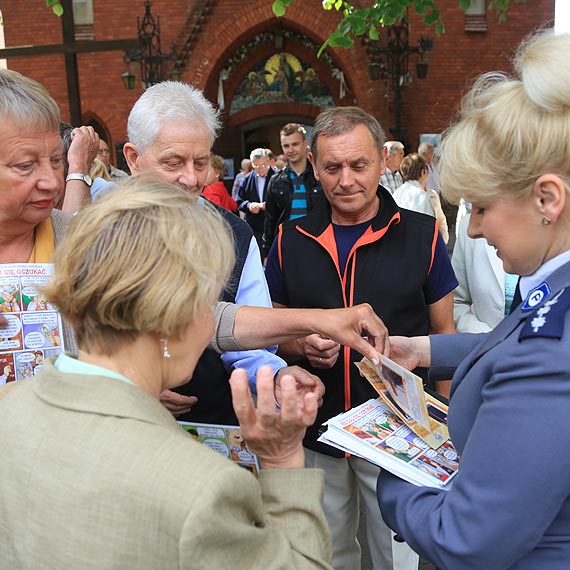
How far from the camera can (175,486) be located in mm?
1031

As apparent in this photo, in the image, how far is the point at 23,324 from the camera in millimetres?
1860

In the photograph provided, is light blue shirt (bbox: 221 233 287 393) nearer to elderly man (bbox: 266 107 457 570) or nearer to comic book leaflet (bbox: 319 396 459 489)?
elderly man (bbox: 266 107 457 570)

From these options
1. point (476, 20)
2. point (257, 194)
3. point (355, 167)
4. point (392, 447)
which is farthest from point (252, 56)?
point (392, 447)

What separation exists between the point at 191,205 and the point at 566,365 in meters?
0.82

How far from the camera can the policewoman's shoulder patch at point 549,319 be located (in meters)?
1.21

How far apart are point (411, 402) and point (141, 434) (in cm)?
92

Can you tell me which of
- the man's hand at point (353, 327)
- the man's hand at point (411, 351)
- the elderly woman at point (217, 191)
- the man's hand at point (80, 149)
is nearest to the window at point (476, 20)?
the elderly woman at point (217, 191)

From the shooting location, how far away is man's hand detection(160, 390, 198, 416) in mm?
2170

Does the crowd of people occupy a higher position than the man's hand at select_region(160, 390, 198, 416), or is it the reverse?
the crowd of people

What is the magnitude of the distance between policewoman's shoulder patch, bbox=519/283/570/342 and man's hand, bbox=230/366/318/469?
478 millimetres

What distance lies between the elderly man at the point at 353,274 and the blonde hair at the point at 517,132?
113 cm

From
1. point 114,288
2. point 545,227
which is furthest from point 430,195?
point 114,288

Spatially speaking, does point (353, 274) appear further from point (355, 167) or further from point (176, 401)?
point (176, 401)

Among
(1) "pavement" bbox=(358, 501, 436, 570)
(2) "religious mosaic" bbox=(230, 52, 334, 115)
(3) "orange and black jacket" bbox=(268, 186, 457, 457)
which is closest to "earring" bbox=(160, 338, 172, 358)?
(3) "orange and black jacket" bbox=(268, 186, 457, 457)
